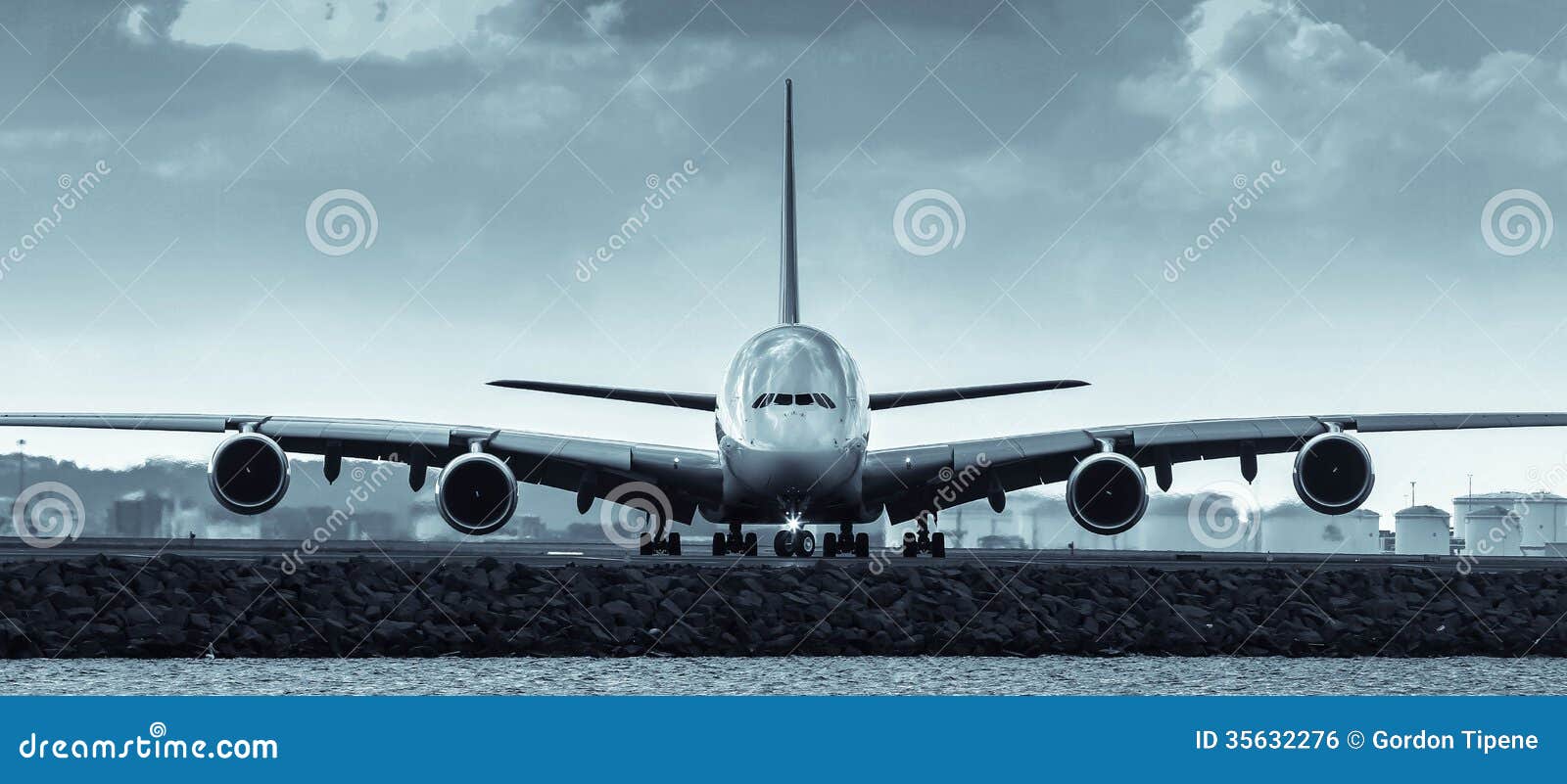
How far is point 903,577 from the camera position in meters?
11.2

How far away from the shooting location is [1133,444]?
77.4 feet

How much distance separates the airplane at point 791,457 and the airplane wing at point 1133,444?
0.10 ft

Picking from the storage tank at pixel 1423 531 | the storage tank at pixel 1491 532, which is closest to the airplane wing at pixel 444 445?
the storage tank at pixel 1491 532

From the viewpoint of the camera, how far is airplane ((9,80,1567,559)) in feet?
70.5

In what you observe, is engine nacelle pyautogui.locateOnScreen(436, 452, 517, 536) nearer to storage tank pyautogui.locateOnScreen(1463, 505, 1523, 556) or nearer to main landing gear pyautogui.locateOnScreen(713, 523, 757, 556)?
main landing gear pyautogui.locateOnScreen(713, 523, 757, 556)

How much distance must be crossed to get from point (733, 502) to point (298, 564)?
38.8 ft

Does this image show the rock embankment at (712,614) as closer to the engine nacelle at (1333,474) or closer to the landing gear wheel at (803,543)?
the landing gear wheel at (803,543)

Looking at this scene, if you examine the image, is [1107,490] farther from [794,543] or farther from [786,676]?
[786,676]

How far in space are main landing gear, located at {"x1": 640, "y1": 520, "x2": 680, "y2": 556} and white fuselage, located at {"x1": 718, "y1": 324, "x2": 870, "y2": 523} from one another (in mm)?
1444

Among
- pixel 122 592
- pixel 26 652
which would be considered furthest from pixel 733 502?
pixel 26 652

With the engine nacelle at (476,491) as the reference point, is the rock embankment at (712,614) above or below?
below

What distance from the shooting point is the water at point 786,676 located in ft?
21.4

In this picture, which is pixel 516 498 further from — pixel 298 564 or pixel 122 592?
pixel 122 592

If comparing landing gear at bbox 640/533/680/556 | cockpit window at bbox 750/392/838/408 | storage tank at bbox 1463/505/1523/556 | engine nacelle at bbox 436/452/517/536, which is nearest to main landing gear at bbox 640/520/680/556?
landing gear at bbox 640/533/680/556
